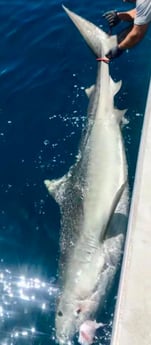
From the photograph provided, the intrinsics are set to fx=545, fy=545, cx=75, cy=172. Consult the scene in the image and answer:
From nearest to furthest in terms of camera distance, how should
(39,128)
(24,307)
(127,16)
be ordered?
(24,307) < (39,128) < (127,16)

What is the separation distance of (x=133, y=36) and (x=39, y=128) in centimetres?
217

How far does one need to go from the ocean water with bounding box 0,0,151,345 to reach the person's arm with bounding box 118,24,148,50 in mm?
923

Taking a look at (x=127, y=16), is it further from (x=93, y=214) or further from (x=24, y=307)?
(x=24, y=307)

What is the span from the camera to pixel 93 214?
6.92 metres

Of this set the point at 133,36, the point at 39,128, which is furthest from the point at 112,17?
the point at 39,128

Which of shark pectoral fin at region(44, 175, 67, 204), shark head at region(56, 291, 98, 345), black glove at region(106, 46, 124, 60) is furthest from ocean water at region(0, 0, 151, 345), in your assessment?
black glove at region(106, 46, 124, 60)

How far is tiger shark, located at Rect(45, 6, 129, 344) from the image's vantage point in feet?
21.6

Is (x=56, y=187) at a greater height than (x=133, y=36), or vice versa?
(x=133, y=36)

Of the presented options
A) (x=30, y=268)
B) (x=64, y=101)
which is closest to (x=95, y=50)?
(x=64, y=101)

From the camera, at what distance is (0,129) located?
371 inches

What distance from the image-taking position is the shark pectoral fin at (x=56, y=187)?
7.68 metres

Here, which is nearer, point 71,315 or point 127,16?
point 71,315

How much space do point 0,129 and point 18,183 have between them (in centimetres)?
138

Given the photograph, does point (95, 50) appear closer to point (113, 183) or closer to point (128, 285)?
point (113, 183)
